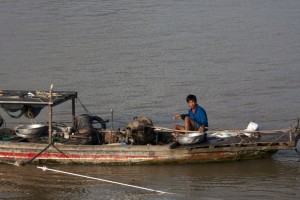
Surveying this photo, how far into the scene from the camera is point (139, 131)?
1246 centimetres

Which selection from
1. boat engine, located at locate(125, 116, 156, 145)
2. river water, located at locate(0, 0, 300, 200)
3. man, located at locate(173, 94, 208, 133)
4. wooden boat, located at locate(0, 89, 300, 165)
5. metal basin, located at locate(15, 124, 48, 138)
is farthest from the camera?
metal basin, located at locate(15, 124, 48, 138)

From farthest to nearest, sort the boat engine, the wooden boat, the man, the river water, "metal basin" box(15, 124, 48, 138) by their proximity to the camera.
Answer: "metal basin" box(15, 124, 48, 138) < the man < the boat engine < the wooden boat < the river water

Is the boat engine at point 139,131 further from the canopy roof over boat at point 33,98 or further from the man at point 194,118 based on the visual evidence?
the canopy roof over boat at point 33,98

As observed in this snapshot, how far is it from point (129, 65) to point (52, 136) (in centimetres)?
763

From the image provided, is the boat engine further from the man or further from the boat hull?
the man

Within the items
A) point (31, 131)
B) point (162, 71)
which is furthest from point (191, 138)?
point (162, 71)

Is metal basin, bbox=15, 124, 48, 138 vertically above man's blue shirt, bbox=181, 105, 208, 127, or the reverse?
man's blue shirt, bbox=181, 105, 208, 127

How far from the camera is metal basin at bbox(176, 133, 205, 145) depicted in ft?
40.5

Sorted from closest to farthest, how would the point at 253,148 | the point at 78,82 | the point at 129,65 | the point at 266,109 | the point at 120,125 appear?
the point at 253,148, the point at 120,125, the point at 266,109, the point at 78,82, the point at 129,65

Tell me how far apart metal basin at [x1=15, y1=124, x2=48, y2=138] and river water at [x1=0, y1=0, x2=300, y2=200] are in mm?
585

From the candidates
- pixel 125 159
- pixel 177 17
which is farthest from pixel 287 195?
pixel 177 17

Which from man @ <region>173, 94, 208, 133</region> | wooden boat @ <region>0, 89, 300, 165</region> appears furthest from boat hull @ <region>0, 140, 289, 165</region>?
man @ <region>173, 94, 208, 133</region>

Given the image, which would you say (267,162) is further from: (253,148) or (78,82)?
(78,82)

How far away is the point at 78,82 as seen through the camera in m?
18.4
